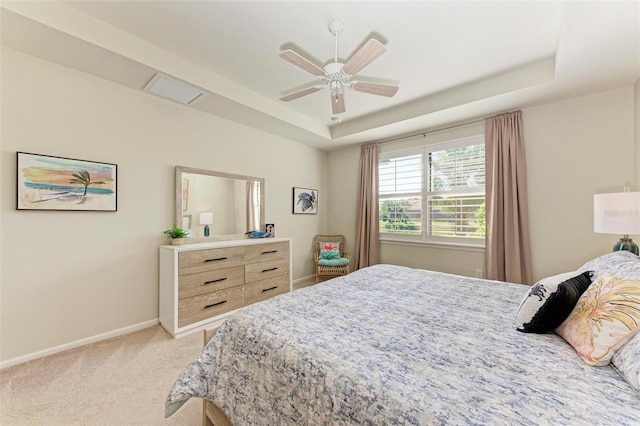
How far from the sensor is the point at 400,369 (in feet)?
3.01

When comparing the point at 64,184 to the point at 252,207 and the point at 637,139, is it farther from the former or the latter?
the point at 637,139

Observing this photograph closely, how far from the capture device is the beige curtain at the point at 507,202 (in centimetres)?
304

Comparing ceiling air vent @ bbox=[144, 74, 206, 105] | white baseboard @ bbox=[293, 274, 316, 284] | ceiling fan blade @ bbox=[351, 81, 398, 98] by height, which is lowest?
white baseboard @ bbox=[293, 274, 316, 284]

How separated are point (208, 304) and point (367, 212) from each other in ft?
9.09

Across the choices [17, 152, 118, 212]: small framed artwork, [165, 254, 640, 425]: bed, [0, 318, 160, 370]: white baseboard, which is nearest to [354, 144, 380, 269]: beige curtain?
[165, 254, 640, 425]: bed

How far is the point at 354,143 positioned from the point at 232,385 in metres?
4.04

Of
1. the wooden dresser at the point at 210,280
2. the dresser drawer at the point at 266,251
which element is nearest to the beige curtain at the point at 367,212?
the dresser drawer at the point at 266,251

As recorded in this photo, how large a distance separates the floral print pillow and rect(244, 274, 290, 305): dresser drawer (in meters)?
2.87

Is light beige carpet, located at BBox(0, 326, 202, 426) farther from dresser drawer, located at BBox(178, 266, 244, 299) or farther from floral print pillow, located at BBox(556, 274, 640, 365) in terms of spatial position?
floral print pillow, located at BBox(556, 274, 640, 365)

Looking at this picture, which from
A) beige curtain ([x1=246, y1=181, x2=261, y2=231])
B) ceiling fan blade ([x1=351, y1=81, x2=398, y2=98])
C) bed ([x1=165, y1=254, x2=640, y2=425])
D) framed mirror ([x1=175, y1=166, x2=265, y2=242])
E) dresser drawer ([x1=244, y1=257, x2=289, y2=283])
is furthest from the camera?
beige curtain ([x1=246, y1=181, x2=261, y2=231])

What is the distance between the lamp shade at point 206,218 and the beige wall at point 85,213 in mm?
360

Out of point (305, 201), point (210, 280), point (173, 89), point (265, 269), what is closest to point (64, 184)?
point (173, 89)

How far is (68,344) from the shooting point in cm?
225

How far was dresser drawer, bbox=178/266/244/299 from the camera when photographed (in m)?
2.58
